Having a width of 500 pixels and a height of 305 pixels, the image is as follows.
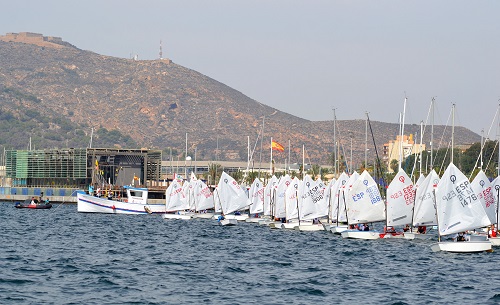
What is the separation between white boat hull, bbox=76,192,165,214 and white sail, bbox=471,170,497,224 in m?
79.3

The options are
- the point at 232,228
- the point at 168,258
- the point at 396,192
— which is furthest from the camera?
the point at 232,228

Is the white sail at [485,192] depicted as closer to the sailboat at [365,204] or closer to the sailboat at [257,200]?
the sailboat at [365,204]

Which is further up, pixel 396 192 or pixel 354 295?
pixel 396 192

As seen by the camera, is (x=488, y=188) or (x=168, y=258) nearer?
(x=168, y=258)

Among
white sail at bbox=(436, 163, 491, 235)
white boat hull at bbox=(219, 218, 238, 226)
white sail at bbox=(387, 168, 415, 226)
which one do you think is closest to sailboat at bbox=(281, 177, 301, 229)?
white boat hull at bbox=(219, 218, 238, 226)

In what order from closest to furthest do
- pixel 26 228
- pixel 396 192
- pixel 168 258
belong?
pixel 168 258
pixel 396 192
pixel 26 228

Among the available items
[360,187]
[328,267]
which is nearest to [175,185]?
[360,187]

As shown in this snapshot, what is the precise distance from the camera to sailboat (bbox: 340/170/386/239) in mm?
83250

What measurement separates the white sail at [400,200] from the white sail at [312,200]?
60.1 feet

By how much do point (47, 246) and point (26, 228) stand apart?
2668 centimetres

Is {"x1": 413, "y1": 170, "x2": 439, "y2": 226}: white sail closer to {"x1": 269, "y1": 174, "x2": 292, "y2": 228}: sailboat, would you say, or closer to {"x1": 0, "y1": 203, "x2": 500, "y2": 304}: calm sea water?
{"x1": 0, "y1": 203, "x2": 500, "y2": 304}: calm sea water

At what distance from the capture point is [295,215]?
104m

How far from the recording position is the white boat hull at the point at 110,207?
14800 centimetres

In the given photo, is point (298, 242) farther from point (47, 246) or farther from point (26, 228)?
point (26, 228)
